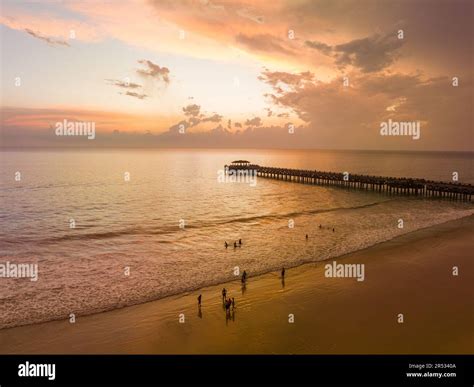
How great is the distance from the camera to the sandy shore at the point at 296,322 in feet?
46.7

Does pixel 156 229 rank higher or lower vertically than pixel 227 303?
higher

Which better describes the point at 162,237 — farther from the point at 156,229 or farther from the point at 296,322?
the point at 296,322

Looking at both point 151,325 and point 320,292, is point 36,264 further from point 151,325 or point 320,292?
point 320,292

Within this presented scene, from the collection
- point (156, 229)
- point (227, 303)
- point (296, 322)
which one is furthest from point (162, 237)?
point (296, 322)

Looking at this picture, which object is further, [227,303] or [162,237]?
[162,237]

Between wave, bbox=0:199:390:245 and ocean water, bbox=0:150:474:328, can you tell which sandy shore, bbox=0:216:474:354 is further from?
wave, bbox=0:199:390:245

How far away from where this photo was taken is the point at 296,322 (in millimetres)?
16031

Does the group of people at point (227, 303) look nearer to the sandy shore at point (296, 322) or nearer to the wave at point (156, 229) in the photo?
the sandy shore at point (296, 322)

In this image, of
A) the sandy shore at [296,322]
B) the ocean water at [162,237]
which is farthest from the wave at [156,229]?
the sandy shore at [296,322]

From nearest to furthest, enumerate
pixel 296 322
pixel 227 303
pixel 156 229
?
pixel 296 322
pixel 227 303
pixel 156 229

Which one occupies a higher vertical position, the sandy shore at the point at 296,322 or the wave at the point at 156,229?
the wave at the point at 156,229

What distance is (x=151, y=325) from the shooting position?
16.1 meters
